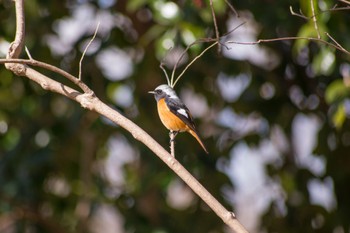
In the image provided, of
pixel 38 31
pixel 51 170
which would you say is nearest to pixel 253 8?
pixel 38 31

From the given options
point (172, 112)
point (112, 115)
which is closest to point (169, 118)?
point (172, 112)

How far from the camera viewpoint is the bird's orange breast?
4.26m

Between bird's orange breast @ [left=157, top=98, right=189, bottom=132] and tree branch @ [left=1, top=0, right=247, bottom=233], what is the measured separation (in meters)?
1.46

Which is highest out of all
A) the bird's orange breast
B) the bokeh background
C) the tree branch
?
the tree branch

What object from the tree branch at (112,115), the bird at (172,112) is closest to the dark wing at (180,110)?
the bird at (172,112)

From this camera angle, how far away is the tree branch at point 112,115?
256 cm

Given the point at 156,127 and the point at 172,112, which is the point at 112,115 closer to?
the point at 172,112

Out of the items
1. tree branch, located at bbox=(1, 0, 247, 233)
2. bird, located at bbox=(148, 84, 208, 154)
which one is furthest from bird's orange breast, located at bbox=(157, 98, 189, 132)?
tree branch, located at bbox=(1, 0, 247, 233)

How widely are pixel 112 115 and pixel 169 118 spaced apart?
Answer: 159 cm

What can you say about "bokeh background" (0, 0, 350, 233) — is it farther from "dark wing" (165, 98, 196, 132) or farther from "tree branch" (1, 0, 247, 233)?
"tree branch" (1, 0, 247, 233)

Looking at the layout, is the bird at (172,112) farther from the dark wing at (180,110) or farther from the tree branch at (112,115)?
the tree branch at (112,115)

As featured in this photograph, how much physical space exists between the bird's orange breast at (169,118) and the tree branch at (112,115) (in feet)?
4.79

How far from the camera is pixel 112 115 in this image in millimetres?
2711

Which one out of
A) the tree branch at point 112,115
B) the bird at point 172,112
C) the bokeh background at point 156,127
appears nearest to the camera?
the tree branch at point 112,115
